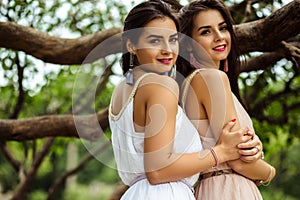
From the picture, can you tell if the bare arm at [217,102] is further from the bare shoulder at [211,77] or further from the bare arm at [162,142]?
the bare arm at [162,142]

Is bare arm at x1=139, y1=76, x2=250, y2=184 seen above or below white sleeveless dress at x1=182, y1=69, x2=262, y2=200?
above

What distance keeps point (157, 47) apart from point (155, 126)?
0.33 m

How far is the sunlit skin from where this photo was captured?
2.58m

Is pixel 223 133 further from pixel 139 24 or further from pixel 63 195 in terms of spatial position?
pixel 63 195

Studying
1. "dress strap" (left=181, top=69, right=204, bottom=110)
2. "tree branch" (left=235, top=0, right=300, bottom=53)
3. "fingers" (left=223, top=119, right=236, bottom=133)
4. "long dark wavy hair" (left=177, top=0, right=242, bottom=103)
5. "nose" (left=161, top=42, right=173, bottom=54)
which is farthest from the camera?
"tree branch" (left=235, top=0, right=300, bottom=53)

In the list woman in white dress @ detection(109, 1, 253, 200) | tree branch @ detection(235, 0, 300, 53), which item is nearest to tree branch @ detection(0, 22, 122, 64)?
tree branch @ detection(235, 0, 300, 53)

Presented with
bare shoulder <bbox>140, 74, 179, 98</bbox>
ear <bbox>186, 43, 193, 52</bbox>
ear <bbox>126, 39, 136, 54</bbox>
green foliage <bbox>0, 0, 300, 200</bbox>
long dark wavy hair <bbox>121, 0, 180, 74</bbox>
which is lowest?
green foliage <bbox>0, 0, 300, 200</bbox>

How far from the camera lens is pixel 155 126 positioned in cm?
215

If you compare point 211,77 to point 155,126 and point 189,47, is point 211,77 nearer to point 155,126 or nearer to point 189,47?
point 189,47

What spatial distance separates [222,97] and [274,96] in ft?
9.67

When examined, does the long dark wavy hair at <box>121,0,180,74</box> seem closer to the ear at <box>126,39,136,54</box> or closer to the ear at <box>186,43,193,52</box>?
the ear at <box>126,39,136,54</box>

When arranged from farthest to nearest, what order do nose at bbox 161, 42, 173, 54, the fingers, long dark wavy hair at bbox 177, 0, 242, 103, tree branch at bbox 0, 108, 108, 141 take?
tree branch at bbox 0, 108, 108, 141, long dark wavy hair at bbox 177, 0, 242, 103, the fingers, nose at bbox 161, 42, 173, 54

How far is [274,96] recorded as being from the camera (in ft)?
17.3

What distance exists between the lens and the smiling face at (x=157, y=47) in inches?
90.7
